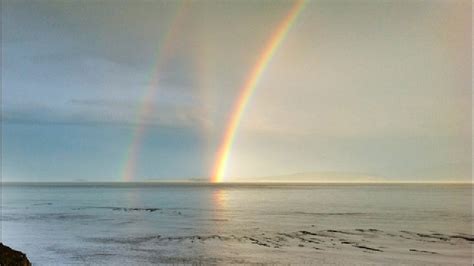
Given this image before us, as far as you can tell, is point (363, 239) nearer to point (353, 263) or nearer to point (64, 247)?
point (353, 263)

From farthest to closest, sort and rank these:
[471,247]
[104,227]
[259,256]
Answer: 1. [104,227]
2. [471,247]
3. [259,256]

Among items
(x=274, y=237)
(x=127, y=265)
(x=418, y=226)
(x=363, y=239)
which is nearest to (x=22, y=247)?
(x=127, y=265)

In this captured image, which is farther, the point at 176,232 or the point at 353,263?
the point at 176,232

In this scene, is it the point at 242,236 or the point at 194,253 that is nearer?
the point at 194,253

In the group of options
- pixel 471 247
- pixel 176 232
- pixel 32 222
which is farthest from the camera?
pixel 32 222

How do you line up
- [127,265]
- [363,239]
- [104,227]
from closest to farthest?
[127,265] → [363,239] → [104,227]

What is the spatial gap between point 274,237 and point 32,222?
2892 cm

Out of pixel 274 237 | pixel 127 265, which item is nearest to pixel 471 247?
pixel 274 237

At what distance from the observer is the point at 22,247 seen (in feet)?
116

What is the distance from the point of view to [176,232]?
4478 centimetres

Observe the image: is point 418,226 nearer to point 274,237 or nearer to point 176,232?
point 274,237

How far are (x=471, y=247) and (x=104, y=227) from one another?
3350cm

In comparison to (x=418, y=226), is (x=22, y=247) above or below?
below

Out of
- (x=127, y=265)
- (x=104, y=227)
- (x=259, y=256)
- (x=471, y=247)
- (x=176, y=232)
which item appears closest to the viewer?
(x=127, y=265)
